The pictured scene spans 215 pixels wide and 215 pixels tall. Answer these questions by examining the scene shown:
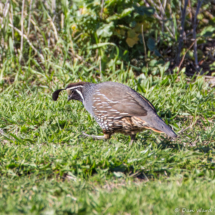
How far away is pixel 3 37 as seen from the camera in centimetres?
660

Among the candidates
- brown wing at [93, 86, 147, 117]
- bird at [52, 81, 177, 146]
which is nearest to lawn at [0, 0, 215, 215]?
bird at [52, 81, 177, 146]

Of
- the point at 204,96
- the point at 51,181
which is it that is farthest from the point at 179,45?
the point at 51,181

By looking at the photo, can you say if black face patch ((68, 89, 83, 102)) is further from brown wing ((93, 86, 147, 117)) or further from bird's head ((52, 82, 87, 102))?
brown wing ((93, 86, 147, 117))

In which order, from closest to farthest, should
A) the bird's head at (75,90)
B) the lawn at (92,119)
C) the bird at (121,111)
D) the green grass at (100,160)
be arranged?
the green grass at (100,160) → the lawn at (92,119) → the bird at (121,111) → the bird's head at (75,90)

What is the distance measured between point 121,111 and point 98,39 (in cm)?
274

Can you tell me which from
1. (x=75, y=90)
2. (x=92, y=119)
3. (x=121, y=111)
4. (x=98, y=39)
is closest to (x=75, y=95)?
(x=75, y=90)

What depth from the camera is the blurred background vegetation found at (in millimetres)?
6110

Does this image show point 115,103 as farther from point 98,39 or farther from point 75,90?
point 98,39

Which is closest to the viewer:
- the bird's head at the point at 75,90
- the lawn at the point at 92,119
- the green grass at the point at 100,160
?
the green grass at the point at 100,160

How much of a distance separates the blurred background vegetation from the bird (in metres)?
1.79

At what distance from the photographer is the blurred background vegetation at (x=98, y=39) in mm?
6110

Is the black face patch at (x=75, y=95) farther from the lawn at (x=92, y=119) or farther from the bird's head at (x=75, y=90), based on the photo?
the lawn at (x=92, y=119)

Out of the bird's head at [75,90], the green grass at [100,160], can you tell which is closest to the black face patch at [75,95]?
the bird's head at [75,90]

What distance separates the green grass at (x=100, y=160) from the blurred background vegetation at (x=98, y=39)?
84 centimetres
